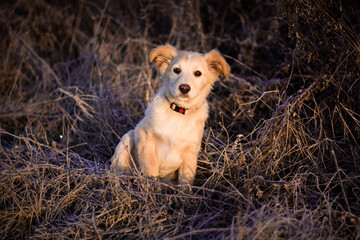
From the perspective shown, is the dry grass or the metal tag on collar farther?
the metal tag on collar

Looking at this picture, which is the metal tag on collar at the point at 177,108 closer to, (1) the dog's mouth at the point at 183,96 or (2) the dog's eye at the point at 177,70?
(1) the dog's mouth at the point at 183,96

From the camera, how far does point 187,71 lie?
9.62 feet

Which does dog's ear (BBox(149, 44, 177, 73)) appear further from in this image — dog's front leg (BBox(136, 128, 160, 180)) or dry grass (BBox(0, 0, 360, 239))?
dry grass (BBox(0, 0, 360, 239))

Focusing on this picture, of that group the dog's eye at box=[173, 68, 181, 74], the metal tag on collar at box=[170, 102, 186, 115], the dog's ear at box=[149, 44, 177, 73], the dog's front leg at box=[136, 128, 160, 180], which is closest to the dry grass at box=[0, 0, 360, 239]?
the dog's front leg at box=[136, 128, 160, 180]

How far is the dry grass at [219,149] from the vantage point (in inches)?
87.9

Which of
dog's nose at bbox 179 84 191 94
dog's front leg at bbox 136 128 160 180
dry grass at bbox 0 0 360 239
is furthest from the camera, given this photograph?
dog's front leg at bbox 136 128 160 180

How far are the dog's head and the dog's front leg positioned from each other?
456mm

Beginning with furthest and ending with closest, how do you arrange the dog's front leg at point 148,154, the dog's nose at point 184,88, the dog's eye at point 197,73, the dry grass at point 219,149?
1. the dog's eye at point 197,73
2. the dog's front leg at point 148,154
3. the dog's nose at point 184,88
4. the dry grass at point 219,149

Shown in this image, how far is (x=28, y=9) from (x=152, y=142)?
5065mm

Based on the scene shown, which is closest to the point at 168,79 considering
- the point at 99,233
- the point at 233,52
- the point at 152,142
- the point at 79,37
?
the point at 152,142

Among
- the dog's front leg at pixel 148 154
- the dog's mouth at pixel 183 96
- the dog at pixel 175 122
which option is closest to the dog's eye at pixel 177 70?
the dog at pixel 175 122

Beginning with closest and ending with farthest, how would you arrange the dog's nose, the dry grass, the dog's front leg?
the dry grass → the dog's nose → the dog's front leg

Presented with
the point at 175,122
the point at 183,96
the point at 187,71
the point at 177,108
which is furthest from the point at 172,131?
the point at 187,71

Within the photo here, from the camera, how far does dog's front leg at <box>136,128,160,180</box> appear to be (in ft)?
9.40
